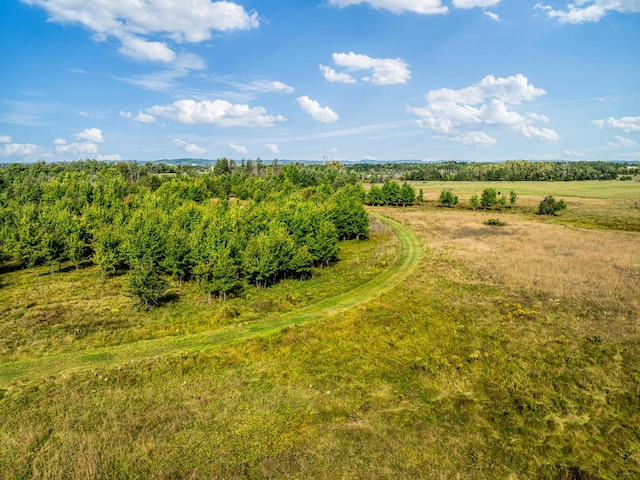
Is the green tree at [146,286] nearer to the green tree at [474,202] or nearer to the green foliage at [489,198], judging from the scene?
the green tree at [474,202]

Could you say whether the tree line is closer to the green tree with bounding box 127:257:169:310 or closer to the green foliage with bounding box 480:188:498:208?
the green tree with bounding box 127:257:169:310

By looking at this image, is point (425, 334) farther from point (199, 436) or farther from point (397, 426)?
point (199, 436)

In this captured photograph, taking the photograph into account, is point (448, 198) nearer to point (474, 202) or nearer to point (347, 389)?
point (474, 202)

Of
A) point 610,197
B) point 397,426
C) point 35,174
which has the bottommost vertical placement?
point 397,426

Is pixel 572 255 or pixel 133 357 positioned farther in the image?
pixel 572 255

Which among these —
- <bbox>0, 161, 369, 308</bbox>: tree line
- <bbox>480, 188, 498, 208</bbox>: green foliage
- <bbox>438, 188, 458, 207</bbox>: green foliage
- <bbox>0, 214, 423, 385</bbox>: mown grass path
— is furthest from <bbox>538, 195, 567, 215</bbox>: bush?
<bbox>0, 214, 423, 385</bbox>: mown grass path

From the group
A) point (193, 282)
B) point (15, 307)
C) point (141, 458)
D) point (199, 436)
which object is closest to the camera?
point (141, 458)

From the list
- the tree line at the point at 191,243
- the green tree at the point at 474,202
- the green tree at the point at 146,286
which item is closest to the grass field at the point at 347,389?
the green tree at the point at 146,286

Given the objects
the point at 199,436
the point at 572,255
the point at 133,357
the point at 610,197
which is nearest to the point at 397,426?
the point at 199,436
